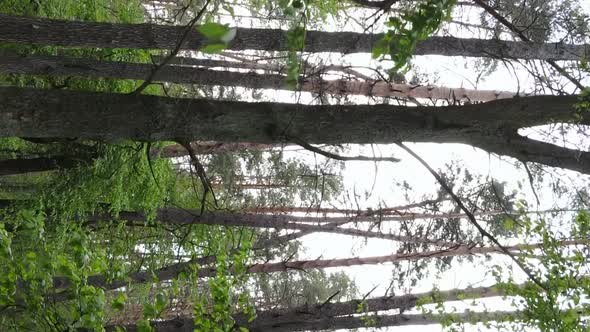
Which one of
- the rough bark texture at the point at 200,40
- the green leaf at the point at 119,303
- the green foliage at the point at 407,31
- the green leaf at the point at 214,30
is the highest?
the rough bark texture at the point at 200,40

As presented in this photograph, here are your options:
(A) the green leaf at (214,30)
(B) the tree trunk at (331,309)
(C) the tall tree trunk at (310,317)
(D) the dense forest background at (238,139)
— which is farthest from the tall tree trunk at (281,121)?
(C) the tall tree trunk at (310,317)

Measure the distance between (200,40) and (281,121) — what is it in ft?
10.4

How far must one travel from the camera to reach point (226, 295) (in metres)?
4.21

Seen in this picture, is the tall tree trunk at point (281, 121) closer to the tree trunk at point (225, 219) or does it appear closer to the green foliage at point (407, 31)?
the green foliage at point (407, 31)

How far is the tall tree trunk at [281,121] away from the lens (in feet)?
13.3

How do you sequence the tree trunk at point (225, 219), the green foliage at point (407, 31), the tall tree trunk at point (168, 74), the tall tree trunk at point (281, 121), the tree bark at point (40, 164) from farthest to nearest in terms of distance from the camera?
the tree trunk at point (225, 219), the tree bark at point (40, 164), the tall tree trunk at point (168, 74), the tall tree trunk at point (281, 121), the green foliage at point (407, 31)

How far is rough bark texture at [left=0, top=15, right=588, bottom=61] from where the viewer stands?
21.7ft

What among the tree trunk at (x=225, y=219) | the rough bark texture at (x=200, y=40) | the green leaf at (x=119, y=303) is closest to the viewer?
the green leaf at (x=119, y=303)

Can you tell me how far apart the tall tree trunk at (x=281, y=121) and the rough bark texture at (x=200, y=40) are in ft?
5.04

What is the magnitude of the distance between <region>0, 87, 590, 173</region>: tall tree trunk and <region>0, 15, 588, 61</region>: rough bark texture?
5.04 feet

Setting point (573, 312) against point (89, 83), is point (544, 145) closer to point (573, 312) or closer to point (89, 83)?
point (573, 312)

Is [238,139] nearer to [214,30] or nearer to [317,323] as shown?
[214,30]

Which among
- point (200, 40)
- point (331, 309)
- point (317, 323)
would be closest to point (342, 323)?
point (331, 309)

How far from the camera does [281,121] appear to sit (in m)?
4.30
